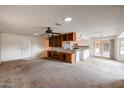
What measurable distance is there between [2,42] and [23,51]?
1742 millimetres

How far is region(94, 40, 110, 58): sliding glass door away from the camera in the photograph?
8868 mm

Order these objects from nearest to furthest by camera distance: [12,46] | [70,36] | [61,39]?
[70,36], [12,46], [61,39]

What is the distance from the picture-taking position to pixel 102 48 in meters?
9.28

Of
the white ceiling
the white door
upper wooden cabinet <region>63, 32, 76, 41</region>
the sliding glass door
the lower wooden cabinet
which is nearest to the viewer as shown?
the white ceiling

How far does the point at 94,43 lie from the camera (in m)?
9.87

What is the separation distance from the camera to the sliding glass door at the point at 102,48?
887cm

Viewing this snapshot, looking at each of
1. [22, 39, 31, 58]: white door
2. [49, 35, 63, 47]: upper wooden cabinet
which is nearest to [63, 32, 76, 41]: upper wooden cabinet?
[49, 35, 63, 47]: upper wooden cabinet

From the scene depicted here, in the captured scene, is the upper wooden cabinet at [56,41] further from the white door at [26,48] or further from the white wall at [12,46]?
the white door at [26,48]

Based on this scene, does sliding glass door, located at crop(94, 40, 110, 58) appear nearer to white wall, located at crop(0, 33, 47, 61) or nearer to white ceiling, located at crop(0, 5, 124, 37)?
white ceiling, located at crop(0, 5, 124, 37)

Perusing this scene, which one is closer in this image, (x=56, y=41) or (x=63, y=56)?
(x=63, y=56)

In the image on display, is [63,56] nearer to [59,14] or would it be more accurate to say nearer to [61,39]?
[61,39]

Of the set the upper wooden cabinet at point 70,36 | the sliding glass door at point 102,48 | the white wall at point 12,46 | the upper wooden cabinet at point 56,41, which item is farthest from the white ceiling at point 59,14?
the sliding glass door at point 102,48

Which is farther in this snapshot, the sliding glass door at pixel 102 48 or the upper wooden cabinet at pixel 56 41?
the sliding glass door at pixel 102 48

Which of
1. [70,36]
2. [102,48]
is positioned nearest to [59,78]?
[70,36]
